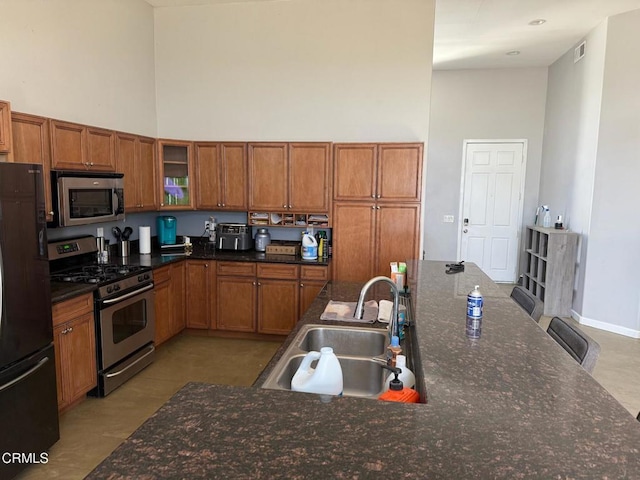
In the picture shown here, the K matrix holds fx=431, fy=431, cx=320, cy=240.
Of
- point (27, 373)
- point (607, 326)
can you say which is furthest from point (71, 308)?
point (607, 326)

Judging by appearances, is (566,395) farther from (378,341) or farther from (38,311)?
(38,311)

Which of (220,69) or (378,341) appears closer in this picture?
(378,341)

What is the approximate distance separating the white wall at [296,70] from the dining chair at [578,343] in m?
2.92

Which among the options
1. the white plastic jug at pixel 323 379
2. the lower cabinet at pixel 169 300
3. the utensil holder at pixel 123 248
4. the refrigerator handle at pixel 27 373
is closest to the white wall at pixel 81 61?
the utensil holder at pixel 123 248

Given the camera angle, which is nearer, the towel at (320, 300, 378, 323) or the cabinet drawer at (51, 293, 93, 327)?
the towel at (320, 300, 378, 323)

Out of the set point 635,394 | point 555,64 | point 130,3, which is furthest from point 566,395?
point 555,64

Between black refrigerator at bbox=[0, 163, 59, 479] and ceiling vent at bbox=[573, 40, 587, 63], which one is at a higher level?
ceiling vent at bbox=[573, 40, 587, 63]

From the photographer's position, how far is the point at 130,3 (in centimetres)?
437

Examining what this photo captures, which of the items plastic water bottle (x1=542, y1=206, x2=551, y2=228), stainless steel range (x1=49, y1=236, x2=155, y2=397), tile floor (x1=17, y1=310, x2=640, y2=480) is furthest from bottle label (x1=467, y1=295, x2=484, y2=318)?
plastic water bottle (x1=542, y1=206, x2=551, y2=228)

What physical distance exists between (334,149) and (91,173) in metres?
2.22

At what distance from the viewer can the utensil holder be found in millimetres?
4246

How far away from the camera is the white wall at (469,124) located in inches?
270

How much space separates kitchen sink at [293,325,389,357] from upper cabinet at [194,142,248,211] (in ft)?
8.69

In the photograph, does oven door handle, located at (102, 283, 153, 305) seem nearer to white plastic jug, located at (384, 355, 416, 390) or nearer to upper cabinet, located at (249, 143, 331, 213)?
upper cabinet, located at (249, 143, 331, 213)
